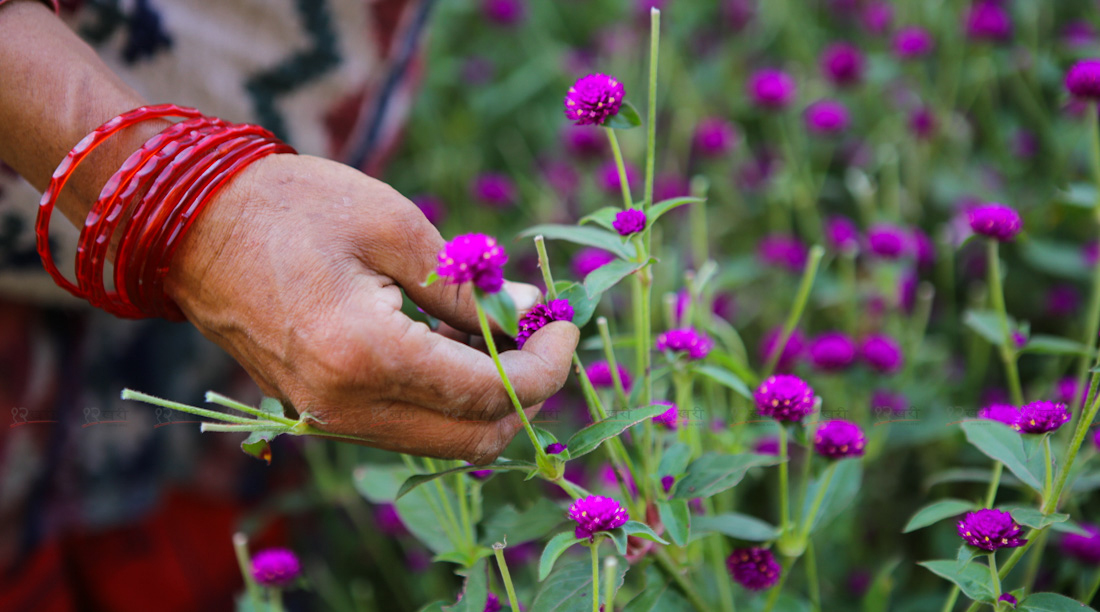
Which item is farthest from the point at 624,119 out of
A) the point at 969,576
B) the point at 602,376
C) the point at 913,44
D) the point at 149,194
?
the point at 913,44

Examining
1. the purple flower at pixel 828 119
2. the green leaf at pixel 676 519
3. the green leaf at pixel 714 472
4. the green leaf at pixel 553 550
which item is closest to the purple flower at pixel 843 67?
the purple flower at pixel 828 119

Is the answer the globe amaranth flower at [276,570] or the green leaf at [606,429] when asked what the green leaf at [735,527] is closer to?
the green leaf at [606,429]

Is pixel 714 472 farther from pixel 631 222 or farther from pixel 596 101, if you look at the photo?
pixel 596 101

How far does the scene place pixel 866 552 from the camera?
1230 millimetres

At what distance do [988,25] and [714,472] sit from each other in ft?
4.27

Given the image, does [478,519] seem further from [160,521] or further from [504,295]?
[160,521]

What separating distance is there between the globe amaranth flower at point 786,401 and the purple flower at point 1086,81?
0.54 m

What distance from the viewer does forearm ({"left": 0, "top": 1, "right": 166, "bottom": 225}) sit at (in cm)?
68

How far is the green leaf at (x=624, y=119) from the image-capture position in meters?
0.69

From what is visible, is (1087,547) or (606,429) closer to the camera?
(606,429)

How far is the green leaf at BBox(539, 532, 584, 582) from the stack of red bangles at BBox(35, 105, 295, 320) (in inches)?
16.0

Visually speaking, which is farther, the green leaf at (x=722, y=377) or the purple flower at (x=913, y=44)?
the purple flower at (x=913, y=44)

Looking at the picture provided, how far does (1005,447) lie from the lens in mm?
720

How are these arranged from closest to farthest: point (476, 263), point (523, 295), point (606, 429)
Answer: point (476, 263)
point (606, 429)
point (523, 295)
